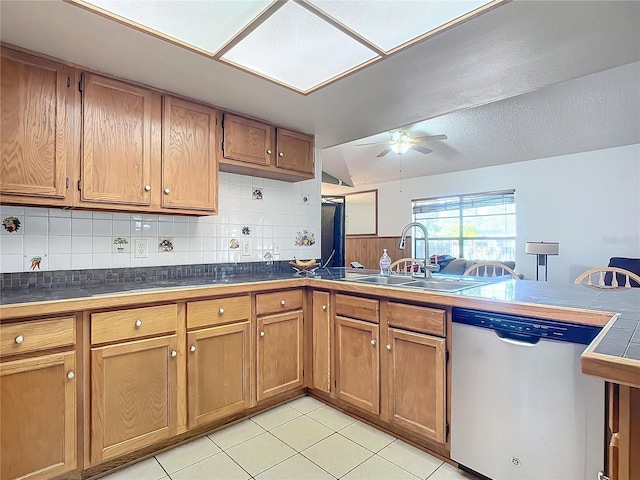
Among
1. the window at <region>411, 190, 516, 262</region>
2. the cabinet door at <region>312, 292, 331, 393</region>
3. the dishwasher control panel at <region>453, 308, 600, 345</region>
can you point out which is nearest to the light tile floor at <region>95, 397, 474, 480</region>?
the cabinet door at <region>312, 292, 331, 393</region>

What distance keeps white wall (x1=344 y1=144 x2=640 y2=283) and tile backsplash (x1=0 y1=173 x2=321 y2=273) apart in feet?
13.6

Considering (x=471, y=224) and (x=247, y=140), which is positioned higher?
(x=247, y=140)

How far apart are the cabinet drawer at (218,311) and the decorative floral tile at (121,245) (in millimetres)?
705

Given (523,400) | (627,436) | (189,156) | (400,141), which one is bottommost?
(523,400)

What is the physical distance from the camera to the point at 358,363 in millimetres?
2148

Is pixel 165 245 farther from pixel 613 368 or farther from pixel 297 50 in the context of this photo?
pixel 613 368

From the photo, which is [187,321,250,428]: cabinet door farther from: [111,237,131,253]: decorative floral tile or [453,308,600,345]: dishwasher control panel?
[453,308,600,345]: dishwasher control panel

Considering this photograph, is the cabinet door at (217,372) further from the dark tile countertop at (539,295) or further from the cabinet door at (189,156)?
the cabinet door at (189,156)

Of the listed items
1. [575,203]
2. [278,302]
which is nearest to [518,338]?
[278,302]

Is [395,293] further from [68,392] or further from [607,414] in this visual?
[68,392]

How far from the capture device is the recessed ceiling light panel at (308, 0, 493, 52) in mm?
1362

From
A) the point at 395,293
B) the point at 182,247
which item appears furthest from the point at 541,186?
the point at 182,247

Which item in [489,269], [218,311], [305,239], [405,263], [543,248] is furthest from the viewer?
[489,269]

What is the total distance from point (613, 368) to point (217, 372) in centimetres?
187
